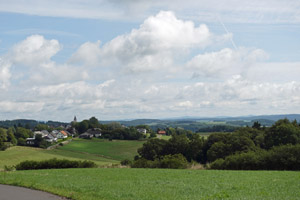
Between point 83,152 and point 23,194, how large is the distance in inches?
3367

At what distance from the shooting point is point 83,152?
322 ft

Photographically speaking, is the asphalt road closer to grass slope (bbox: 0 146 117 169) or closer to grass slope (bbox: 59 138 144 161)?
grass slope (bbox: 0 146 117 169)

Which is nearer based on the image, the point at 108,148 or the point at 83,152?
the point at 83,152

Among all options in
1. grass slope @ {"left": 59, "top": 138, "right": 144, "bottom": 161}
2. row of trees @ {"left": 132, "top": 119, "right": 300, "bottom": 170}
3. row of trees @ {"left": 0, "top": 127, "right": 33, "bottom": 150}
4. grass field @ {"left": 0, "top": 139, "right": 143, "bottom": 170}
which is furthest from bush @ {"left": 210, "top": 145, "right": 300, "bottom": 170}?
row of trees @ {"left": 0, "top": 127, "right": 33, "bottom": 150}

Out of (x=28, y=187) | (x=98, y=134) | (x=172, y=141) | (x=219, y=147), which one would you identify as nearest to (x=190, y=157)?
(x=172, y=141)

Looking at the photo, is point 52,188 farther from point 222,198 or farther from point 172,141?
point 172,141

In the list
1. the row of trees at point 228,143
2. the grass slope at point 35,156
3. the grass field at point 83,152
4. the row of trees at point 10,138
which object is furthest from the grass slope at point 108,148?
the row of trees at point 10,138

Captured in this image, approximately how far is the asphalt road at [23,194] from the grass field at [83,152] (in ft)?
209

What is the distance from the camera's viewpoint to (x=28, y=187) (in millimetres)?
16578

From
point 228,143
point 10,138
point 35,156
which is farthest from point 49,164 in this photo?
point 10,138

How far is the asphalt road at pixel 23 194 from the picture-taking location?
13414mm

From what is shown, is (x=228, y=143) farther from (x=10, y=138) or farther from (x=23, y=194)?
→ (x=10, y=138)

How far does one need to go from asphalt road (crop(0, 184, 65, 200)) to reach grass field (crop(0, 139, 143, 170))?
6363 centimetres

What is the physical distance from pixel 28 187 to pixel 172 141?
61.6 metres
